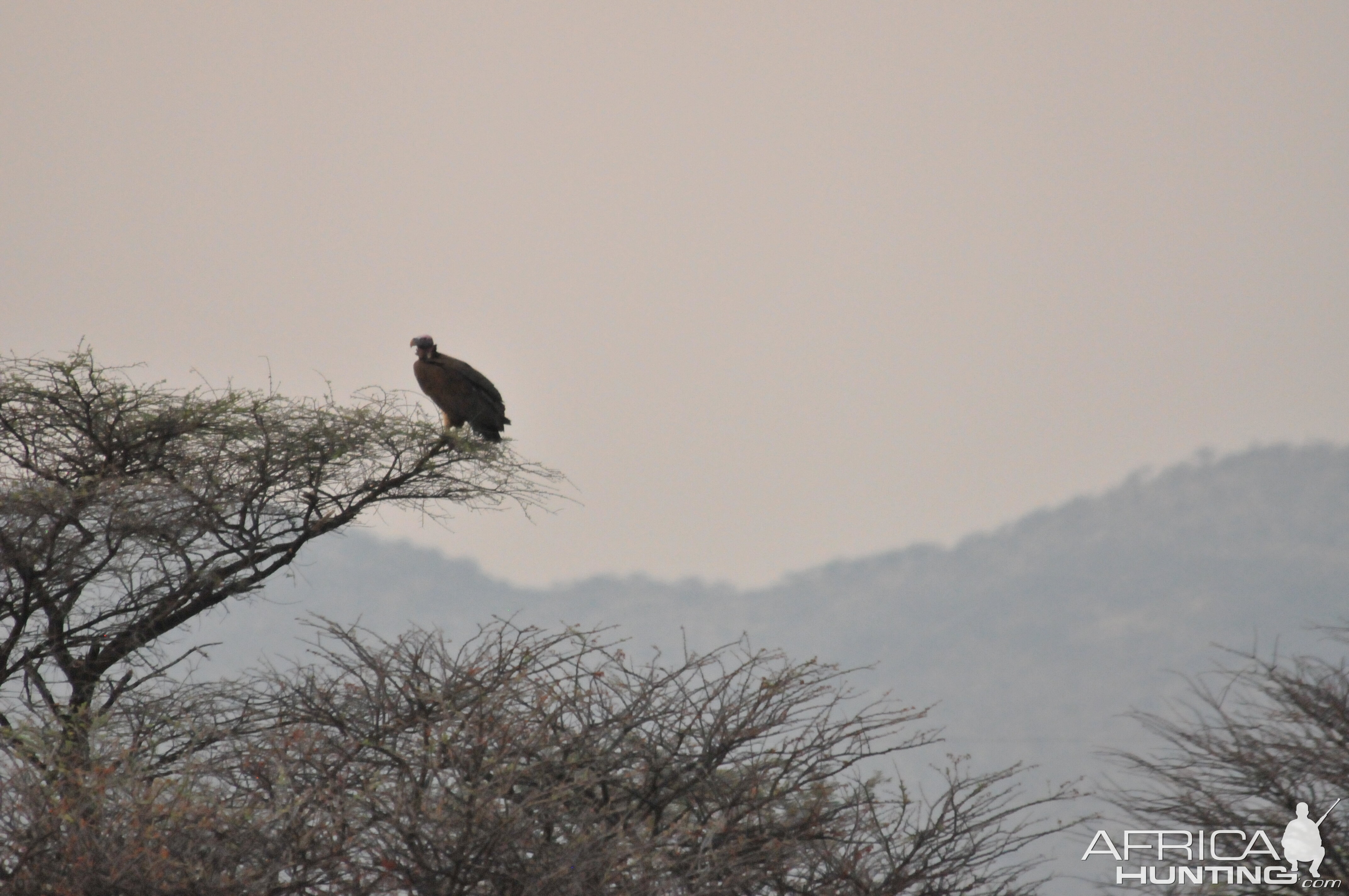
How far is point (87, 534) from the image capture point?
1377cm

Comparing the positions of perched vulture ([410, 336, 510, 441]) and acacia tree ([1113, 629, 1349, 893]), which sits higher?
perched vulture ([410, 336, 510, 441])

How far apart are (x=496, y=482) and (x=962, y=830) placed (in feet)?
21.7

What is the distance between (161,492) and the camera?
1433cm

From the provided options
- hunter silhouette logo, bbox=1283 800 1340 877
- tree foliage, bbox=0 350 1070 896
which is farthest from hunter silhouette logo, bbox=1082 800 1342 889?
tree foliage, bbox=0 350 1070 896

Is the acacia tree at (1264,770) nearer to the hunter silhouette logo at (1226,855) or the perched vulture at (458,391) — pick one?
the hunter silhouette logo at (1226,855)

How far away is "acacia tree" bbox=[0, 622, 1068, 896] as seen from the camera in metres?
8.16

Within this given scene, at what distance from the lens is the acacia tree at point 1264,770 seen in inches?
479

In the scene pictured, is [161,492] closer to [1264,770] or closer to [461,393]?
[461,393]

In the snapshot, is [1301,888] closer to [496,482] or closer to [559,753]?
[559,753]

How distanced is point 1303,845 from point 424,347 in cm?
878

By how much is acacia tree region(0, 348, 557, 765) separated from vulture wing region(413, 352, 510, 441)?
264 millimetres

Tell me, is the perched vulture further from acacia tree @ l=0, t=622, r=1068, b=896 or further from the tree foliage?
acacia tree @ l=0, t=622, r=1068, b=896

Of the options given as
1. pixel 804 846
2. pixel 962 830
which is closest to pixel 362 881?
pixel 804 846

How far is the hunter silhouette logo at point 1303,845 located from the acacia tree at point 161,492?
750cm
